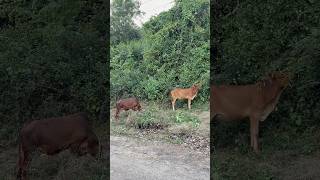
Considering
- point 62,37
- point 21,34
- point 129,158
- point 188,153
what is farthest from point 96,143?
point 21,34

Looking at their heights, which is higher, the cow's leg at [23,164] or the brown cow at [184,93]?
the brown cow at [184,93]

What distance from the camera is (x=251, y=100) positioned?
6758 millimetres

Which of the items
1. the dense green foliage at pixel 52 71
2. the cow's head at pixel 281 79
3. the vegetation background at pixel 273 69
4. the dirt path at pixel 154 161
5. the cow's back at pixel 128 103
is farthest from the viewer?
the dense green foliage at pixel 52 71

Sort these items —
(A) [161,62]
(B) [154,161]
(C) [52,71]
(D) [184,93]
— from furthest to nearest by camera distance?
(C) [52,71]
(A) [161,62]
(D) [184,93]
(B) [154,161]

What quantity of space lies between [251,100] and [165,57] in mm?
1266

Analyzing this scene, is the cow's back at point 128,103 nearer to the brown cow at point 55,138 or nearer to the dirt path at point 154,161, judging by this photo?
the dirt path at point 154,161

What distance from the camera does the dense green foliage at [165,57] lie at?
23.3 feet

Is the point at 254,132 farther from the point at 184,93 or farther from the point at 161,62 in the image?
the point at 161,62

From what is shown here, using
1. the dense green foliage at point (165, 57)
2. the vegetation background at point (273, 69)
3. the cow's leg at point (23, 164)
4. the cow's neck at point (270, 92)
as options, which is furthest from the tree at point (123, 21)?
the cow's leg at point (23, 164)

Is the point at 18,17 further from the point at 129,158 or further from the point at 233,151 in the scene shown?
the point at 233,151

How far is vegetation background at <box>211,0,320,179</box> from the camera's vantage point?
21.0ft

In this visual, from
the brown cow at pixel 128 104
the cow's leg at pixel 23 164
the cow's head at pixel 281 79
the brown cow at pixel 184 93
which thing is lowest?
the cow's leg at pixel 23 164

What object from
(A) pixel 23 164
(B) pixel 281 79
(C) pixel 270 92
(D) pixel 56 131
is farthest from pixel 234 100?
(A) pixel 23 164

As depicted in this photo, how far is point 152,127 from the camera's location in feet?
22.7
